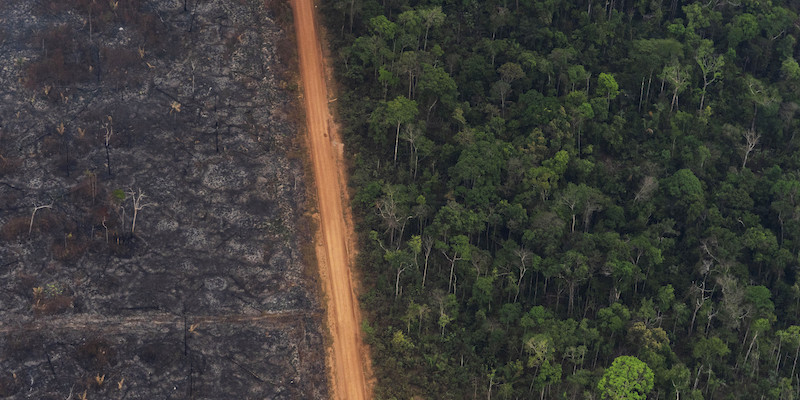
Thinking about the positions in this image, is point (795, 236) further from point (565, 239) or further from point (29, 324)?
point (29, 324)

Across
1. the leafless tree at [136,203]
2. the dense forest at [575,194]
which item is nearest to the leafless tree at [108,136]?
the leafless tree at [136,203]

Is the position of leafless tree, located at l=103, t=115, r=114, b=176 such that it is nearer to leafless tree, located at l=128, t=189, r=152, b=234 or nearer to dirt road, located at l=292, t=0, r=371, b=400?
leafless tree, located at l=128, t=189, r=152, b=234

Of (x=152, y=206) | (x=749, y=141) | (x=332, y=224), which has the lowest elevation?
(x=332, y=224)

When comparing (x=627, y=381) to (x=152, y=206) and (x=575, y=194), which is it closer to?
(x=575, y=194)

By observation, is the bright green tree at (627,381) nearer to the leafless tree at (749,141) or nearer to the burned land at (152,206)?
the burned land at (152,206)

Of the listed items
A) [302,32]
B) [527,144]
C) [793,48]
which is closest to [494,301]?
[527,144]

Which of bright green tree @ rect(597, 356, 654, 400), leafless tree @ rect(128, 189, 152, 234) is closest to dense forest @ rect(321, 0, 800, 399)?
bright green tree @ rect(597, 356, 654, 400)

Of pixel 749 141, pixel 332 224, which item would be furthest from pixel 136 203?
pixel 749 141
